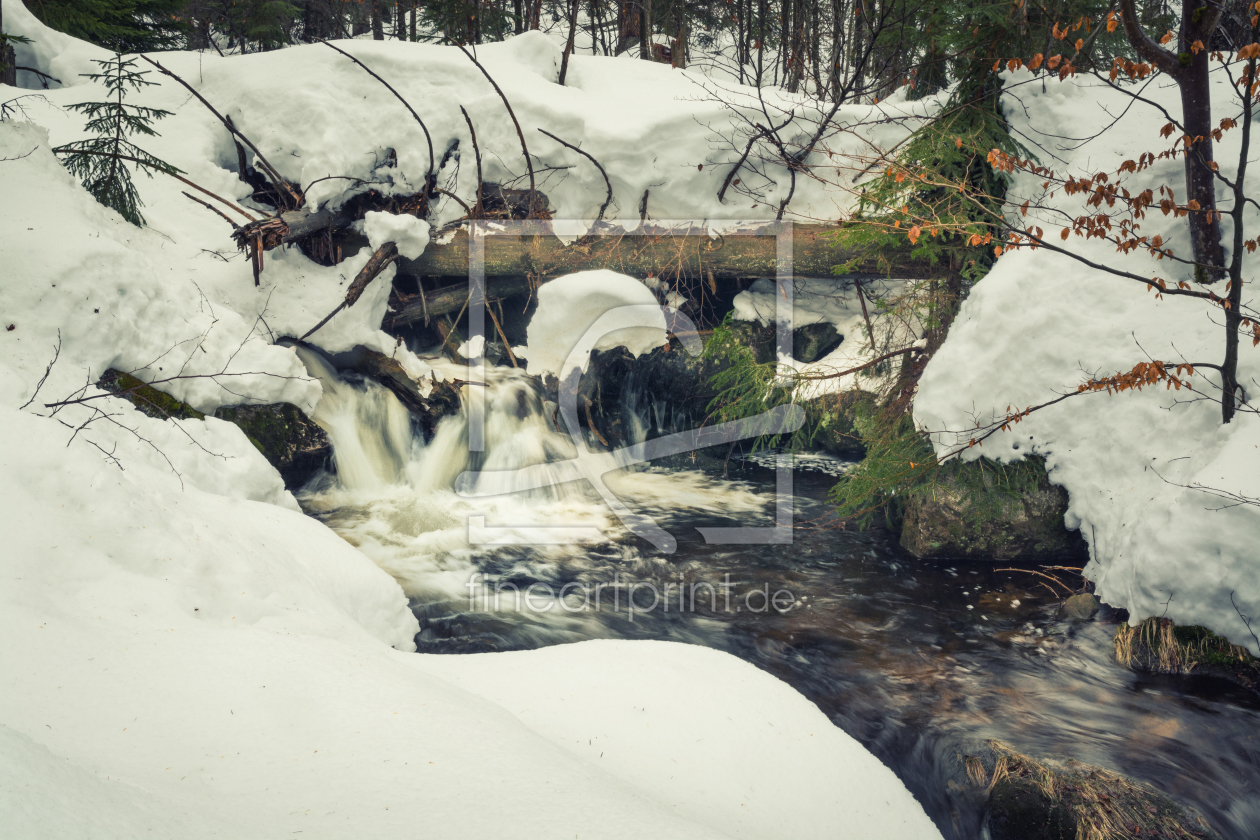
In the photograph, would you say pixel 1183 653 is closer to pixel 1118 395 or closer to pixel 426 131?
pixel 1118 395

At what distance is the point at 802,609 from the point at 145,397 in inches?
180

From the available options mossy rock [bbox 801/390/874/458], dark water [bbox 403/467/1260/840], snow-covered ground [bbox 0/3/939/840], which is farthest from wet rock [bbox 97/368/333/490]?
mossy rock [bbox 801/390/874/458]

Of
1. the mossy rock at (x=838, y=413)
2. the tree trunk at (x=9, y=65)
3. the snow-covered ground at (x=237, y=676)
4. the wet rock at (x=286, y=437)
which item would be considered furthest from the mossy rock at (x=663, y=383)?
the tree trunk at (x=9, y=65)

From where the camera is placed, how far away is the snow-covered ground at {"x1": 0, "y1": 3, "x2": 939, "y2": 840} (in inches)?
57.6

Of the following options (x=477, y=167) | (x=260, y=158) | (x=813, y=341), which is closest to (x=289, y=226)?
(x=260, y=158)

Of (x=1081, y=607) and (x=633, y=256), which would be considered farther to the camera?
(x=633, y=256)

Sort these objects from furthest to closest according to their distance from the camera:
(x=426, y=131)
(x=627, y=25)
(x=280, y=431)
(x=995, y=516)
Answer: (x=627, y=25), (x=426, y=131), (x=280, y=431), (x=995, y=516)

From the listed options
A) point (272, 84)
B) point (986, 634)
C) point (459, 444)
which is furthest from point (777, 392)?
point (272, 84)

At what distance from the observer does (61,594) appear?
1.94 meters

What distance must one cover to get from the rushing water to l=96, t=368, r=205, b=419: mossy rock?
1.39m

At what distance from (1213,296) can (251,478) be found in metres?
5.69

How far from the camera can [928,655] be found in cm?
404

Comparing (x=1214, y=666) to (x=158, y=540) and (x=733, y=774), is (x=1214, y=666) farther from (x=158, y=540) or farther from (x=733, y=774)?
(x=158, y=540)

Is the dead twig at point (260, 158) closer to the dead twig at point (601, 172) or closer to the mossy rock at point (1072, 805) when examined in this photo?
the dead twig at point (601, 172)
